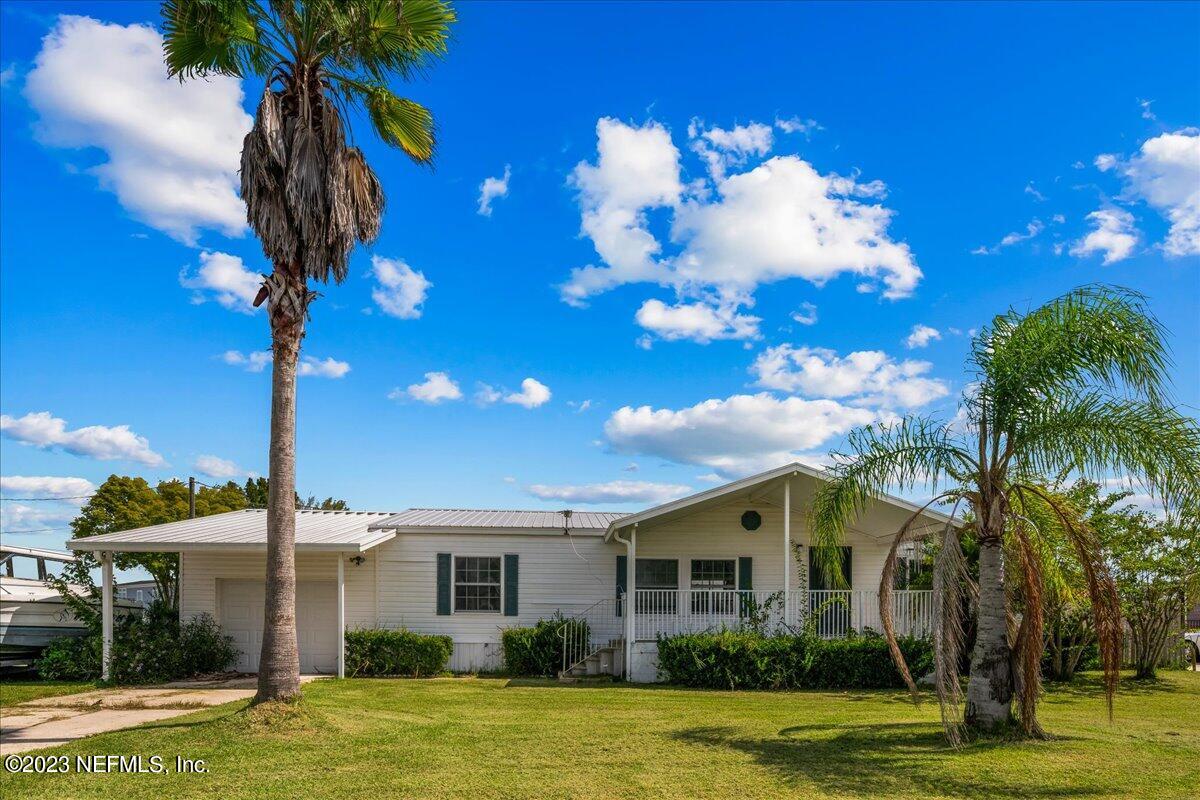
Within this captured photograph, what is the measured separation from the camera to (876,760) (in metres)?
9.51

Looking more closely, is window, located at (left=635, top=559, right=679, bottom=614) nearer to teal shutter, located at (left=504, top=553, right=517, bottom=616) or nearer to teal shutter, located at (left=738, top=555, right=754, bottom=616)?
teal shutter, located at (left=738, top=555, right=754, bottom=616)

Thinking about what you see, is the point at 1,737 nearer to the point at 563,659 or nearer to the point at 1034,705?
the point at 563,659

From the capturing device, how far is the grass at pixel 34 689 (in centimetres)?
1487

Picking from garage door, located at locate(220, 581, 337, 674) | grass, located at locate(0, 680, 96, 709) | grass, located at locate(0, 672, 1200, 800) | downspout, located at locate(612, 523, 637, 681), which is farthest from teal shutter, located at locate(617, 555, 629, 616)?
grass, located at locate(0, 680, 96, 709)

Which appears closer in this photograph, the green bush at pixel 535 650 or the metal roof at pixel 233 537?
the metal roof at pixel 233 537

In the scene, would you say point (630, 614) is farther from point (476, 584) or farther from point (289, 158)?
point (289, 158)

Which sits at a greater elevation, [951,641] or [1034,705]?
[951,641]

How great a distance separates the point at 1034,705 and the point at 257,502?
110 feet

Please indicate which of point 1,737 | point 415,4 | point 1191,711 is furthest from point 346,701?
point 1191,711

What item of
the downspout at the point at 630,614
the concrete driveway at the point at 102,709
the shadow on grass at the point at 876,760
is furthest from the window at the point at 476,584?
the shadow on grass at the point at 876,760

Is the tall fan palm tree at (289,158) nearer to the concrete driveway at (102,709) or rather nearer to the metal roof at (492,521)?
the concrete driveway at (102,709)

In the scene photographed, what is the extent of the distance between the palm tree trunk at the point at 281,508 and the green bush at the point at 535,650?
7.15 m

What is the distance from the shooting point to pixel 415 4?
475 inches

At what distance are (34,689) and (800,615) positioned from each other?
13.8 m
